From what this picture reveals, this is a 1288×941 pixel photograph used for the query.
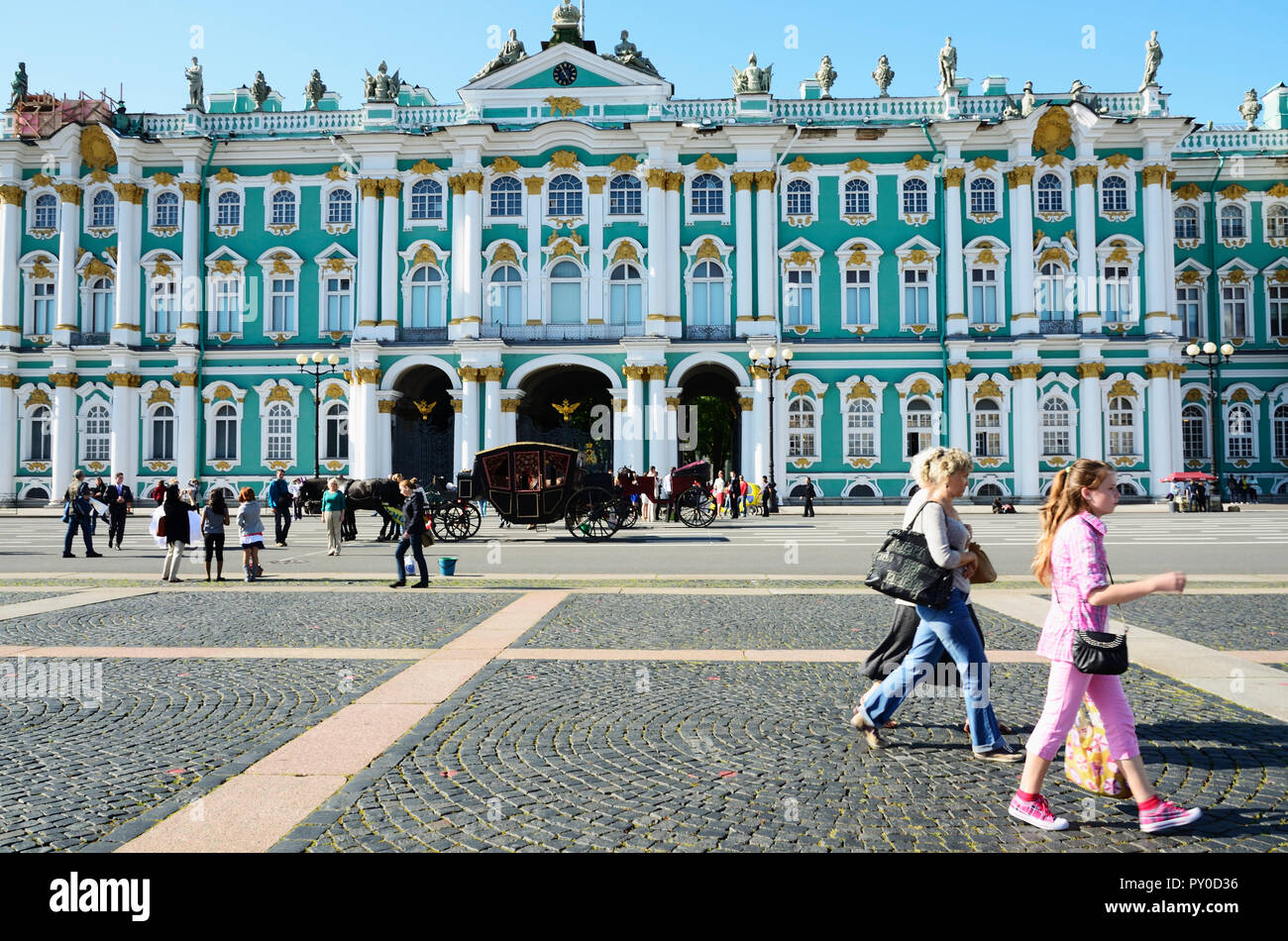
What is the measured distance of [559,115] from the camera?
40406 mm

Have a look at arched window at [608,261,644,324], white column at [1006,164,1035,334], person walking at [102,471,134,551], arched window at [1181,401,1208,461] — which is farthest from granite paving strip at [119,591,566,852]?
arched window at [1181,401,1208,461]

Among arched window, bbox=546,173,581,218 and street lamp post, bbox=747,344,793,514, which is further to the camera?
arched window, bbox=546,173,581,218

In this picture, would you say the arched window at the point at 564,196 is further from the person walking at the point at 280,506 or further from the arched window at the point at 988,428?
the person walking at the point at 280,506

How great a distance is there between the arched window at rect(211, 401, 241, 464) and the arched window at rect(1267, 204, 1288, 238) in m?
48.0

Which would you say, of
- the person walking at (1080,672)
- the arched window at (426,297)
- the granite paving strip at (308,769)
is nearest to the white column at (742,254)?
the arched window at (426,297)

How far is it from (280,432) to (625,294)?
54.6 ft

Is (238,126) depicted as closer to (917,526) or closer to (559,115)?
(559,115)

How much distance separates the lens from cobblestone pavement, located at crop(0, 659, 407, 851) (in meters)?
4.36

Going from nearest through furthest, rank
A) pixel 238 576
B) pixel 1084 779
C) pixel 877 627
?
1. pixel 1084 779
2. pixel 877 627
3. pixel 238 576

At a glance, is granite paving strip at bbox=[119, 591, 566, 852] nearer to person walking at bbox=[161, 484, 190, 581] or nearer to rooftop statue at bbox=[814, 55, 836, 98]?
person walking at bbox=[161, 484, 190, 581]
